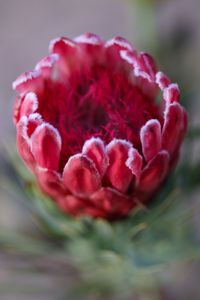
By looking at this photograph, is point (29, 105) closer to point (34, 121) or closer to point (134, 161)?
point (34, 121)

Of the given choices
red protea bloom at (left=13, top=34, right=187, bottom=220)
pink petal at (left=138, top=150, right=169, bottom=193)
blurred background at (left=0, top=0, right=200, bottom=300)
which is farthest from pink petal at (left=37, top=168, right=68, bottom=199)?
blurred background at (left=0, top=0, right=200, bottom=300)

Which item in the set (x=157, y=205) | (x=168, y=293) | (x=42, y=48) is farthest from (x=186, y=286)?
(x=42, y=48)

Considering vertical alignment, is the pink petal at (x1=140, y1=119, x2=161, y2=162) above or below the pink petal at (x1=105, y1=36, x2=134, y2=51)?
below

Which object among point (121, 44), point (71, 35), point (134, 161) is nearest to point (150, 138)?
point (134, 161)

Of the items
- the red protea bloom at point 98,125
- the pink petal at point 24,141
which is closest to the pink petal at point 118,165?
the red protea bloom at point 98,125

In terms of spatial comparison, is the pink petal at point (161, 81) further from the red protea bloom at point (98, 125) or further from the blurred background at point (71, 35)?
the blurred background at point (71, 35)

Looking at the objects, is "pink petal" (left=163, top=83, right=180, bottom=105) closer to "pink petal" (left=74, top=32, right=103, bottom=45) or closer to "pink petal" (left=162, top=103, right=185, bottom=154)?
"pink petal" (left=162, top=103, right=185, bottom=154)

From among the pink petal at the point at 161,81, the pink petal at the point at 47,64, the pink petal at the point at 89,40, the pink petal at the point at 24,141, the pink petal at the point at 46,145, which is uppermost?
the pink petal at the point at 89,40
